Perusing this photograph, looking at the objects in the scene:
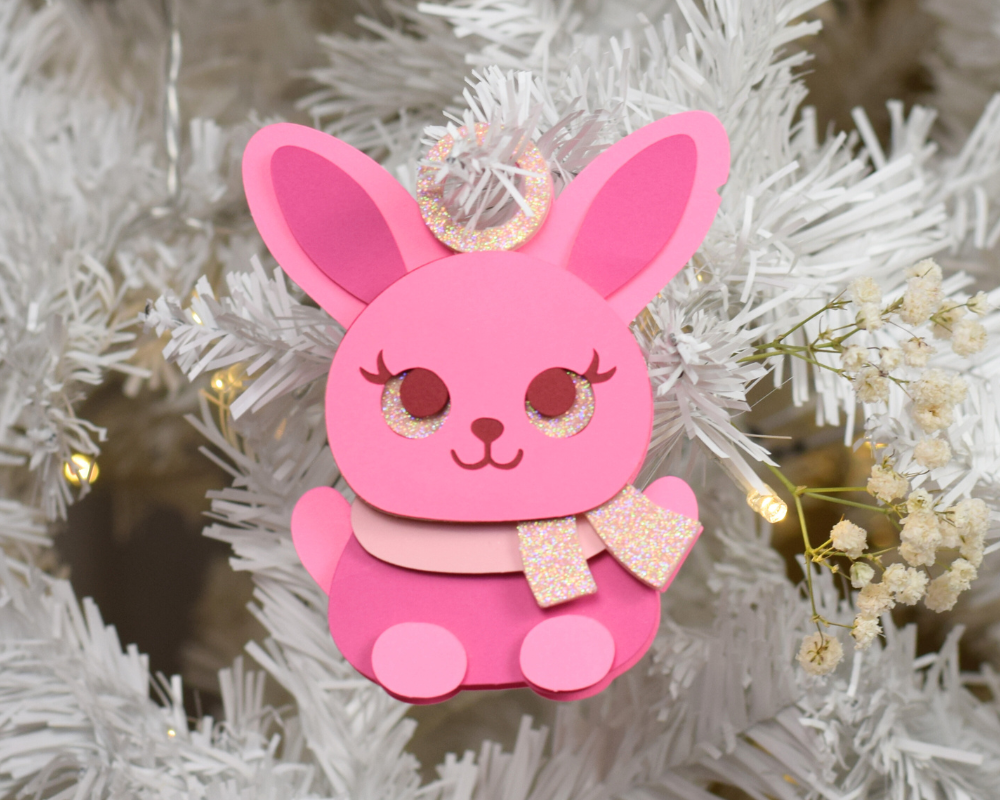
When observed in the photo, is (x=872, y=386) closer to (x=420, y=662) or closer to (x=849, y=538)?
(x=849, y=538)

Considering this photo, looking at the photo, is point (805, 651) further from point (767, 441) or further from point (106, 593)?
point (106, 593)

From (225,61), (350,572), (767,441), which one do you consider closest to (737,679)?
(350,572)

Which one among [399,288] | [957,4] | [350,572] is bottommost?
[350,572]

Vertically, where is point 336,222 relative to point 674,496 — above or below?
above

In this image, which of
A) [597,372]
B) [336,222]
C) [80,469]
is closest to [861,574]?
[597,372]

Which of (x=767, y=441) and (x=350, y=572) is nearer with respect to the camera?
(x=350, y=572)

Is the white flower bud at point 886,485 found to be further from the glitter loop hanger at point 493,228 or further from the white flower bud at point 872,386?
the glitter loop hanger at point 493,228

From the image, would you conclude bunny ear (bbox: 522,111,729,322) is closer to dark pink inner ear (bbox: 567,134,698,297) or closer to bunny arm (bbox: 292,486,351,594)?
dark pink inner ear (bbox: 567,134,698,297)
